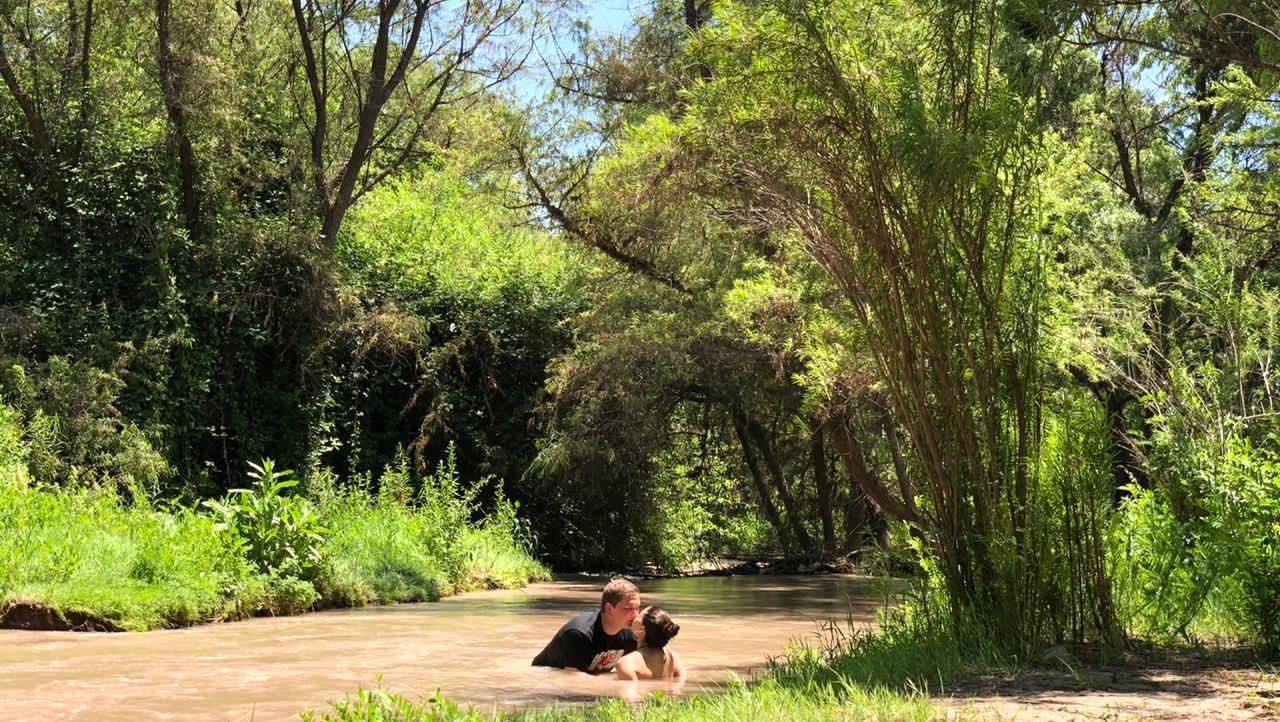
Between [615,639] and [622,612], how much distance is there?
237 millimetres

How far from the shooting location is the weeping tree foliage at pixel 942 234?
7.21 metres

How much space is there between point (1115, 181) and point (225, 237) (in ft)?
46.2

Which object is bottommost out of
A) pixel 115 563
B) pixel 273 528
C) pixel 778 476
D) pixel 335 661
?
pixel 335 661

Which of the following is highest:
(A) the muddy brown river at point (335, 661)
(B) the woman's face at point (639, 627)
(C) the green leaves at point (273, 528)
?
(C) the green leaves at point (273, 528)

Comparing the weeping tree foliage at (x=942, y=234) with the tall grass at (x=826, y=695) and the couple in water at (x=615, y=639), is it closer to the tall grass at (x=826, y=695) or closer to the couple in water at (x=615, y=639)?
the tall grass at (x=826, y=695)

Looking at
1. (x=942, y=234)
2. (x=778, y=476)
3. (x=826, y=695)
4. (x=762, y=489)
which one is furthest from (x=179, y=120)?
(x=826, y=695)

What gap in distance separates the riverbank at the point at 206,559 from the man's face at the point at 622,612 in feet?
15.1

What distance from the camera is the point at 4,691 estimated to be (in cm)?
709

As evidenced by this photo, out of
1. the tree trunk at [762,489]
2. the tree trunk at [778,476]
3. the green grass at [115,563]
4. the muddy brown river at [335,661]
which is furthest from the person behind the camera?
the tree trunk at [762,489]

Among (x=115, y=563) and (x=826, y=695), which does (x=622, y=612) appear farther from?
(x=115, y=563)

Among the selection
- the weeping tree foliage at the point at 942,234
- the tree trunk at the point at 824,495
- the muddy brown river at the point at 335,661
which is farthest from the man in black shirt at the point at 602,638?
the tree trunk at the point at 824,495

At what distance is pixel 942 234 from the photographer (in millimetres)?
7594

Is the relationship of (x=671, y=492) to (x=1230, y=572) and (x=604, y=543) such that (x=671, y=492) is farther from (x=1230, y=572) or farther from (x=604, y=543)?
(x=1230, y=572)

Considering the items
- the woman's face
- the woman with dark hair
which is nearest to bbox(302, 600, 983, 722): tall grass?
the woman with dark hair
